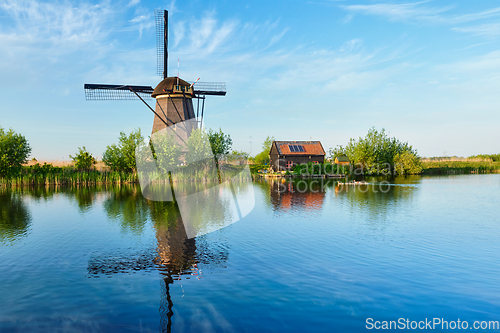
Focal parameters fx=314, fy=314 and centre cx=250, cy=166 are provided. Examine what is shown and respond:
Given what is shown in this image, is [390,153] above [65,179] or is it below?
above

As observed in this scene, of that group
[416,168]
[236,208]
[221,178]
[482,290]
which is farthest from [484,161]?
[482,290]

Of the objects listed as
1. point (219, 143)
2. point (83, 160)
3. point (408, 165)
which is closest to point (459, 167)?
point (408, 165)

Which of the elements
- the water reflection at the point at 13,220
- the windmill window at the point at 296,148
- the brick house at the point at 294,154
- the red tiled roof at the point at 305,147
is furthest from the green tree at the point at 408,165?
the water reflection at the point at 13,220

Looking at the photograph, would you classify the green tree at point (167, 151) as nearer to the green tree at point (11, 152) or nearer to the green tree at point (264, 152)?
the green tree at point (11, 152)

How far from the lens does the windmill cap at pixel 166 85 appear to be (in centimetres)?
3794

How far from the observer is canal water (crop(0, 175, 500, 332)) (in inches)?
223

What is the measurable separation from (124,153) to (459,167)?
2467 inches

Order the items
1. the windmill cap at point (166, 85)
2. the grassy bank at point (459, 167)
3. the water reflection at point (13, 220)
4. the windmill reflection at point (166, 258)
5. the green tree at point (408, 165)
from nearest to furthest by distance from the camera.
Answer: the windmill reflection at point (166, 258) < the water reflection at point (13, 220) < the windmill cap at point (166, 85) < the green tree at point (408, 165) < the grassy bank at point (459, 167)

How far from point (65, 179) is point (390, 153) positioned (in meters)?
56.2

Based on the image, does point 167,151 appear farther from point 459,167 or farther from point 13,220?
point 459,167

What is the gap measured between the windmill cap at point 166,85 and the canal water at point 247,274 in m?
26.5

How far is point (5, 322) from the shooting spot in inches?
216

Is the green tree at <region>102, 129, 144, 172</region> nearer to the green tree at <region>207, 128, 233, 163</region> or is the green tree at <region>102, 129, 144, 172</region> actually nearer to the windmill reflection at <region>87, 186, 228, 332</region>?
the green tree at <region>207, 128, 233, 163</region>

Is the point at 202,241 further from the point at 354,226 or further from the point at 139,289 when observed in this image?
the point at 354,226
